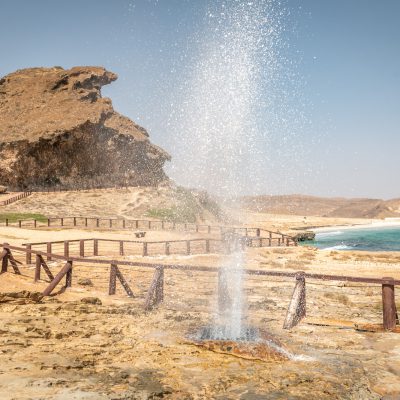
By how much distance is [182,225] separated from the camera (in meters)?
45.2

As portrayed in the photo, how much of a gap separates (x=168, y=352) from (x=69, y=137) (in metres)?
57.4

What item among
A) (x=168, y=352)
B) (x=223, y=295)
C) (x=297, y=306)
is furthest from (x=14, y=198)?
(x=168, y=352)

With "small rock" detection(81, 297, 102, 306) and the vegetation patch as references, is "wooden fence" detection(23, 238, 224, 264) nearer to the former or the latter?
"small rock" detection(81, 297, 102, 306)

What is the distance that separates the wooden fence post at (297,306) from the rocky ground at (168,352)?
21 cm

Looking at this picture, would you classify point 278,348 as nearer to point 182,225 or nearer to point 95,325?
point 95,325

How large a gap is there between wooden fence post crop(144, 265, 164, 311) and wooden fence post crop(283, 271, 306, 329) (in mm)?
3274

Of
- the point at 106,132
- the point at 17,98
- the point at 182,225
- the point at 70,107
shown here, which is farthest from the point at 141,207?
the point at 17,98

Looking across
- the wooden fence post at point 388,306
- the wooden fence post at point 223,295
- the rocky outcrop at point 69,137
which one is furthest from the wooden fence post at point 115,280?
the rocky outcrop at point 69,137

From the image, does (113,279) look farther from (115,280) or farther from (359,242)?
(359,242)

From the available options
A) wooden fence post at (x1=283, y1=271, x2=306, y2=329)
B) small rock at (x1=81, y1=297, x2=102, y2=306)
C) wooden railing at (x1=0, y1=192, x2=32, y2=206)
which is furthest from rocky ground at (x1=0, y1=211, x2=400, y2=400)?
wooden railing at (x1=0, y1=192, x2=32, y2=206)

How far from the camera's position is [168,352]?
7375mm

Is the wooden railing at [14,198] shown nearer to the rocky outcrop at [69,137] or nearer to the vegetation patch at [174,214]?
the rocky outcrop at [69,137]

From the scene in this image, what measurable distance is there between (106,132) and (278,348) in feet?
198

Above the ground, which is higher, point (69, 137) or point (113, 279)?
point (69, 137)
